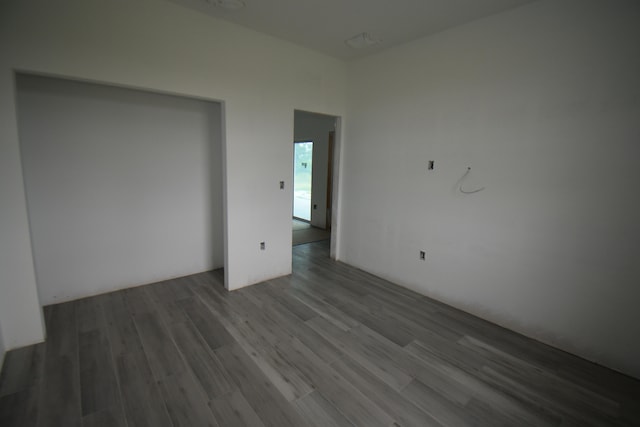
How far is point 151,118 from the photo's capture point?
3311 millimetres

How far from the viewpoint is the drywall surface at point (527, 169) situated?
223 cm

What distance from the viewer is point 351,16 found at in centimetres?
286

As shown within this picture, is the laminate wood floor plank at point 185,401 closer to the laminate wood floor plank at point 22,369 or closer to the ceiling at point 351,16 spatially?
the laminate wood floor plank at point 22,369

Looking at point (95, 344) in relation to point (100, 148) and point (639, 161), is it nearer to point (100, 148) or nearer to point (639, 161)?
point (100, 148)

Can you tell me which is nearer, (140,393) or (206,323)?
(140,393)

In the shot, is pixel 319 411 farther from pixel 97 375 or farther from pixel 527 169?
pixel 527 169

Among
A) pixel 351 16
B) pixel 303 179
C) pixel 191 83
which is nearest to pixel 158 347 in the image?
pixel 191 83

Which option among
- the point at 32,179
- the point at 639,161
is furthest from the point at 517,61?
the point at 32,179

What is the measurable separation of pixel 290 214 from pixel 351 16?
2335 millimetres

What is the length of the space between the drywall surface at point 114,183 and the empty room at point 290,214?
0.07ft

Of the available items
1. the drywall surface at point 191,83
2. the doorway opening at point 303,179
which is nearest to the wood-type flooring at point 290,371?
the drywall surface at point 191,83

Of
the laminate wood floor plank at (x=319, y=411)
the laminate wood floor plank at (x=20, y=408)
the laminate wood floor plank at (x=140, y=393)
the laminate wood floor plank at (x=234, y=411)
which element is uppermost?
the laminate wood floor plank at (x=20, y=408)

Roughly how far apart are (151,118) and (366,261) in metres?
3.27

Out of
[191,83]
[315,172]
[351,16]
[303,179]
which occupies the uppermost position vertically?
[351,16]
